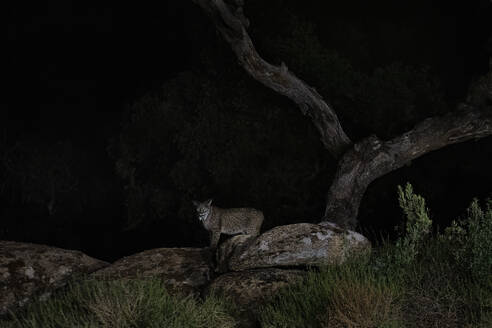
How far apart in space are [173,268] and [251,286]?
1.36 metres

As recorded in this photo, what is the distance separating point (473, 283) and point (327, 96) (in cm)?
545

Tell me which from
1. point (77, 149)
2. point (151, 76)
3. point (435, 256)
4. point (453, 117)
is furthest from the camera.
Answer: point (77, 149)

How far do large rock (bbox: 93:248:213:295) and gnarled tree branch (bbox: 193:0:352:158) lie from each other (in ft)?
11.0

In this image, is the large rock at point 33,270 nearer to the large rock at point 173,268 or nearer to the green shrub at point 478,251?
the large rock at point 173,268

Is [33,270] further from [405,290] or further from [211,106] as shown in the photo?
[405,290]

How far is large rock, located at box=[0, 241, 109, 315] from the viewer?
8.00 meters

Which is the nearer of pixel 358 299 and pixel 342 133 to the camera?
pixel 358 299

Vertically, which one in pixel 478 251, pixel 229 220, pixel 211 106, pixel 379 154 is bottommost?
pixel 478 251

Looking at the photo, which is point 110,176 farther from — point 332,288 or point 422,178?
point 332,288

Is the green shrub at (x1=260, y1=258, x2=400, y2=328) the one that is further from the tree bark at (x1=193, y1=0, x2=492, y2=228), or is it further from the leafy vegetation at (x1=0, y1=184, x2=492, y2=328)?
the tree bark at (x1=193, y1=0, x2=492, y2=228)

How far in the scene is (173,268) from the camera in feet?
26.3

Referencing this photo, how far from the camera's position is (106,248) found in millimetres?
13453

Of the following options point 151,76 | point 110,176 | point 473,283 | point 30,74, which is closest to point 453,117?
point 473,283

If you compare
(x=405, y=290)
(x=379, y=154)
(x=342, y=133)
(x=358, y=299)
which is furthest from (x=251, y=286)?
(x=342, y=133)
